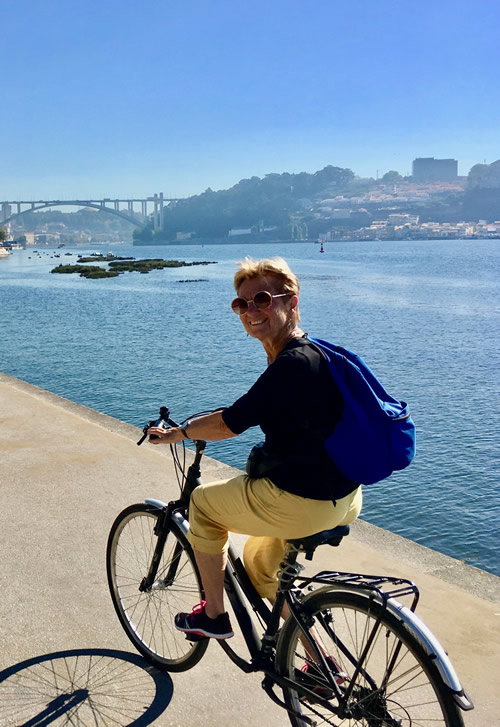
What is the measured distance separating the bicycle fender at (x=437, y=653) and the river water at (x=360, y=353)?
5.90 metres

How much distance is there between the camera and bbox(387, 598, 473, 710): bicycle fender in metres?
1.86

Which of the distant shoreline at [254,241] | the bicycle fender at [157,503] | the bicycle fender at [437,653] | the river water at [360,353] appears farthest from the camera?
the distant shoreline at [254,241]

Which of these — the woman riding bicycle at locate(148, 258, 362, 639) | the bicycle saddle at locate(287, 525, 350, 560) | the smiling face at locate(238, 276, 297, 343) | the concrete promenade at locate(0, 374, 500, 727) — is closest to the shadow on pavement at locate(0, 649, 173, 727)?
the concrete promenade at locate(0, 374, 500, 727)

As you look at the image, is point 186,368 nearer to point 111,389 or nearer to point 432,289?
point 111,389

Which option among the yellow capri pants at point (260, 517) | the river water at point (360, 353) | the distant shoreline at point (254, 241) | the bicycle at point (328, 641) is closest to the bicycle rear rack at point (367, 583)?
the bicycle at point (328, 641)

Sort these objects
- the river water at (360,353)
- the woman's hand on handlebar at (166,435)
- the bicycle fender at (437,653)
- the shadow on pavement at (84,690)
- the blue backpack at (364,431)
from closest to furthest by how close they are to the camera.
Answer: the bicycle fender at (437,653) → the blue backpack at (364,431) → the woman's hand on handlebar at (166,435) → the shadow on pavement at (84,690) → the river water at (360,353)

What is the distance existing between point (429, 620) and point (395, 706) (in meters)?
1.15

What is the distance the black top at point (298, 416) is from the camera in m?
2.14

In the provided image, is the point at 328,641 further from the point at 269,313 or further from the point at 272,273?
the point at 272,273

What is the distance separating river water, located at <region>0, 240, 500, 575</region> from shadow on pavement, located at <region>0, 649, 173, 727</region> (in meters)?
5.27

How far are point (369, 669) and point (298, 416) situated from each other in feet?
2.59

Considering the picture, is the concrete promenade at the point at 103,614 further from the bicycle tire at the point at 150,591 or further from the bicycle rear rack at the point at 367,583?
the bicycle rear rack at the point at 367,583

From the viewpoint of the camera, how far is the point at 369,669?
88.3 inches

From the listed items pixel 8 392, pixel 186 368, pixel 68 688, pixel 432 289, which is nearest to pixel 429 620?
pixel 68 688
